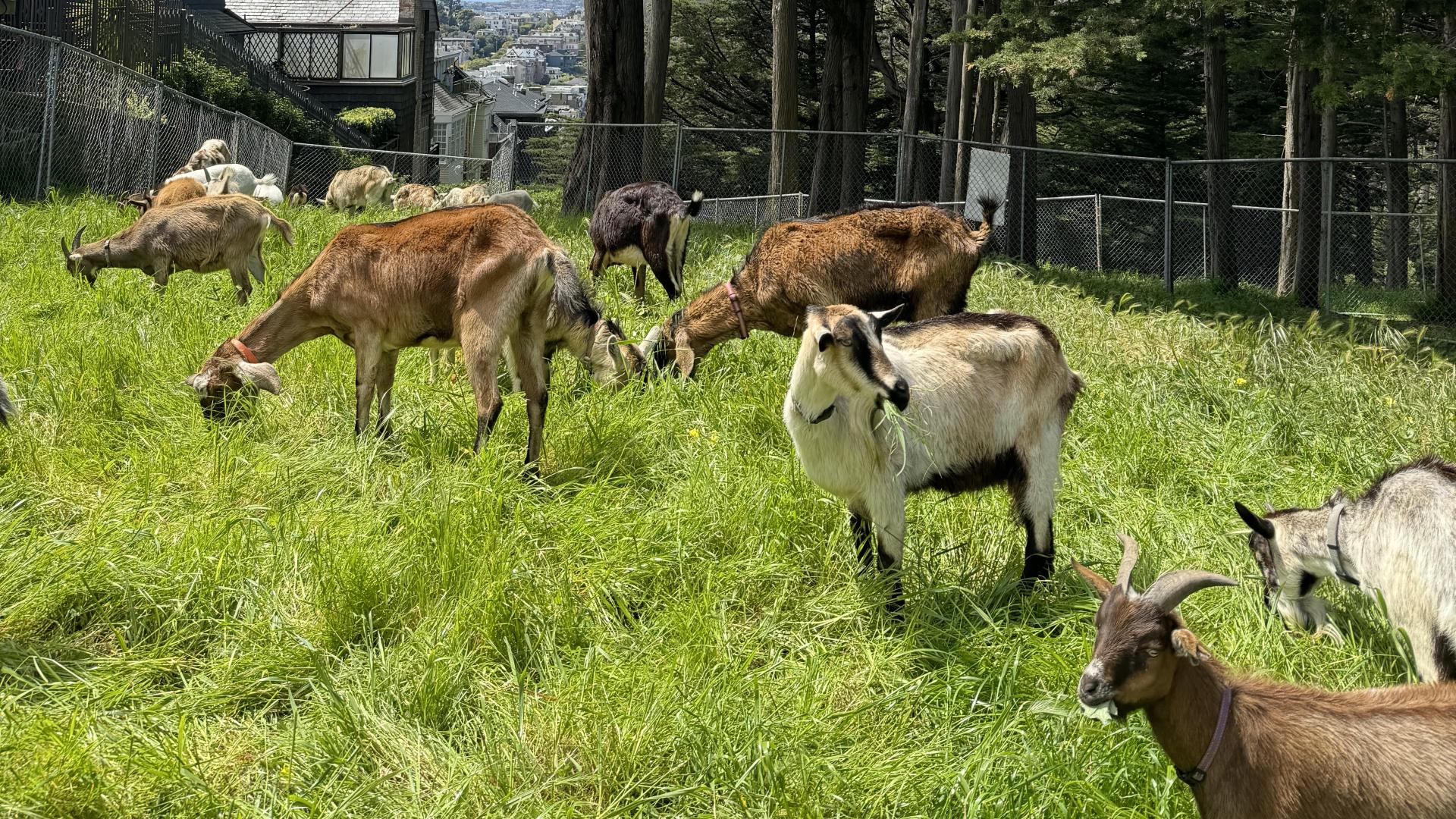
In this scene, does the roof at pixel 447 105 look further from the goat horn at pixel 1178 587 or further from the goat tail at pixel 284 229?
the goat horn at pixel 1178 587

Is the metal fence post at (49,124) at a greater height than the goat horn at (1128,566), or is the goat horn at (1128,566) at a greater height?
the metal fence post at (49,124)

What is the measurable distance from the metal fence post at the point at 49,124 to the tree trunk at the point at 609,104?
7027 millimetres

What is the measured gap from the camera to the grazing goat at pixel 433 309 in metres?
6.88

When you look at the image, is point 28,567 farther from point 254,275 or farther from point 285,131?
point 285,131

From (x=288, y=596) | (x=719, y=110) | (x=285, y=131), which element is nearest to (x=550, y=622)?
(x=288, y=596)

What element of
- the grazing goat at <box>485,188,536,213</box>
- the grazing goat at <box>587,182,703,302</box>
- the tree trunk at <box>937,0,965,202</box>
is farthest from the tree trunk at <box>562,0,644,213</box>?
the grazing goat at <box>587,182,703,302</box>

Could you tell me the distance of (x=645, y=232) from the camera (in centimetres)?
1206

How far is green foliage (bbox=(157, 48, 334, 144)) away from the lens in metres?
26.6

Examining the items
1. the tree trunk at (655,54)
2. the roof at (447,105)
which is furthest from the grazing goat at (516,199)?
the roof at (447,105)

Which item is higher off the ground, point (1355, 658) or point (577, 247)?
point (577, 247)

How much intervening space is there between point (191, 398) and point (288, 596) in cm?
285

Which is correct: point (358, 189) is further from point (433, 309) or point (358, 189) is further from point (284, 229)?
point (433, 309)

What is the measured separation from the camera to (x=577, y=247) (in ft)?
45.1

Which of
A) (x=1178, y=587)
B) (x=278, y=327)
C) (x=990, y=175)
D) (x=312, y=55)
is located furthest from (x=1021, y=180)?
(x=312, y=55)
